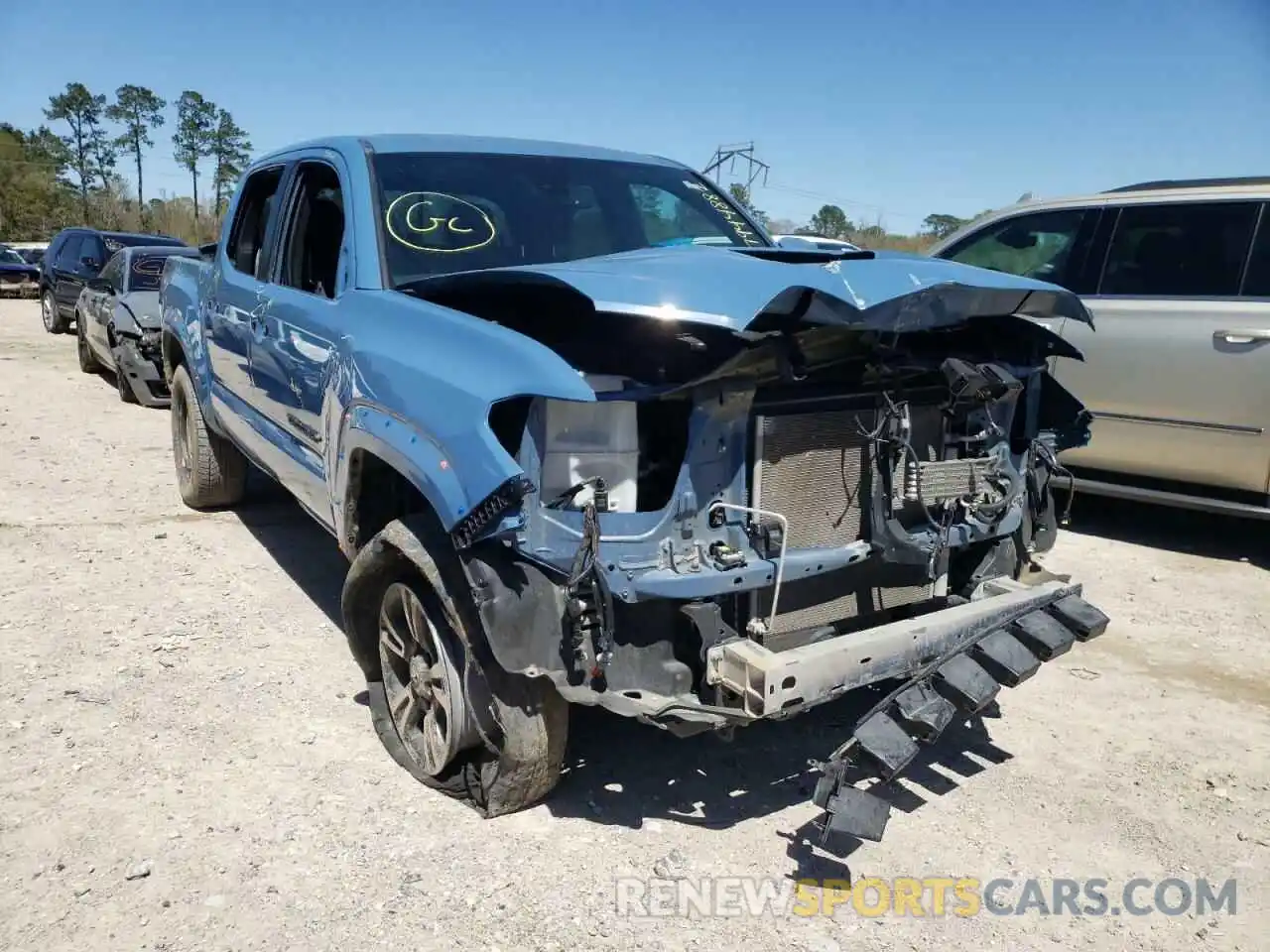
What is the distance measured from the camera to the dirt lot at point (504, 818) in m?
2.59

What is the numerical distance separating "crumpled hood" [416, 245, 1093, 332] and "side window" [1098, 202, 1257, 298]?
3028 millimetres

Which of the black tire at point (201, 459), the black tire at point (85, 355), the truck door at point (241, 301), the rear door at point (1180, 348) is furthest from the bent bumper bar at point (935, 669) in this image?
the black tire at point (85, 355)

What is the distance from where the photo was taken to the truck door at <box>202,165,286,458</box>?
14.8 ft

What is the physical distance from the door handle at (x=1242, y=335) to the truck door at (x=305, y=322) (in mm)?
4412

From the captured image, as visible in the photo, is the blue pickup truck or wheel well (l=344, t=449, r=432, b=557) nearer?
the blue pickup truck

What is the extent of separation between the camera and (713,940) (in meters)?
2.53

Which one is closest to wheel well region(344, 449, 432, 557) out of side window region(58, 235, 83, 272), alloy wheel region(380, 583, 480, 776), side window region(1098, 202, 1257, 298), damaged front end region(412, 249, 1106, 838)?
alloy wheel region(380, 583, 480, 776)

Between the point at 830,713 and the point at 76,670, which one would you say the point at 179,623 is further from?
the point at 830,713

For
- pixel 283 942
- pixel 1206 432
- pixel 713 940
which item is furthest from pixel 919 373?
pixel 1206 432

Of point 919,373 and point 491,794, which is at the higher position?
point 919,373

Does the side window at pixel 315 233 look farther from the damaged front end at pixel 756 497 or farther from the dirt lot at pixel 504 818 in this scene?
the dirt lot at pixel 504 818

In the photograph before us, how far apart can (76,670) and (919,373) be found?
3351 millimetres

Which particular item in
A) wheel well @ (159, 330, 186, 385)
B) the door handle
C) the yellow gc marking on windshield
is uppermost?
the yellow gc marking on windshield

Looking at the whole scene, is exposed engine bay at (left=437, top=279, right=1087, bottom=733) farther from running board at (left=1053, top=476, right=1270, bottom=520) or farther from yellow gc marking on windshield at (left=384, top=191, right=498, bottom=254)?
running board at (left=1053, top=476, right=1270, bottom=520)
